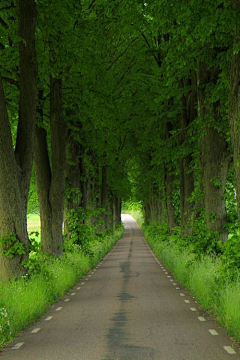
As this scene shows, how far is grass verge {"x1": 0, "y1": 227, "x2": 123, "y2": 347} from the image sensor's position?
1045 centimetres

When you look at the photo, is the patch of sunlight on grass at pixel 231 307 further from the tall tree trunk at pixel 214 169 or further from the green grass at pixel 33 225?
the green grass at pixel 33 225

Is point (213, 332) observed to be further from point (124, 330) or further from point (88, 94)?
point (88, 94)

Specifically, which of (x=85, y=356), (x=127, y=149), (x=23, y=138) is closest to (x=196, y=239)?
(x=23, y=138)

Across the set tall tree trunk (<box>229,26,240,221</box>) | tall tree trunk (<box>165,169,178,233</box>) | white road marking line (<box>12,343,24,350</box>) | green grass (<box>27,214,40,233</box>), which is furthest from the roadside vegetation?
green grass (<box>27,214,40,233</box>)

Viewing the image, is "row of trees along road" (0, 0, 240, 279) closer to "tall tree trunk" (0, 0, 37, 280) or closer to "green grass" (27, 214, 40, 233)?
"tall tree trunk" (0, 0, 37, 280)

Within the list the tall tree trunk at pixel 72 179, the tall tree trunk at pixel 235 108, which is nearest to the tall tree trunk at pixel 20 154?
the tall tree trunk at pixel 235 108

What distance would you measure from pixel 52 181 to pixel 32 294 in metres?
9.30

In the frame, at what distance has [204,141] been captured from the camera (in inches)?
742

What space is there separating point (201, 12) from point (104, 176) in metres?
34.5

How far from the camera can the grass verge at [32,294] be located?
10.5 m

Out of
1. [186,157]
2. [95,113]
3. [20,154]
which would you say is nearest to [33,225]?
[186,157]

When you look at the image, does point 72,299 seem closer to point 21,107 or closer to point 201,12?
point 21,107

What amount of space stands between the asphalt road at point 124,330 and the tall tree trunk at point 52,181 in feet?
14.5

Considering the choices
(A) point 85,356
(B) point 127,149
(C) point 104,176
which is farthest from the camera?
(B) point 127,149
